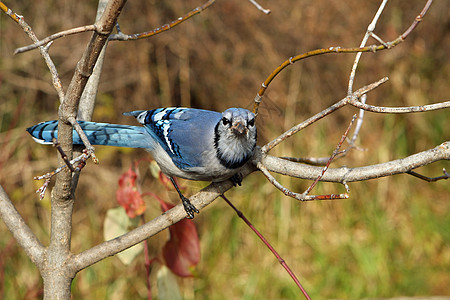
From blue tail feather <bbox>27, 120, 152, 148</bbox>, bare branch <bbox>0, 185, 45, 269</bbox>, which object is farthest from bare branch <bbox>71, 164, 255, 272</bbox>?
blue tail feather <bbox>27, 120, 152, 148</bbox>

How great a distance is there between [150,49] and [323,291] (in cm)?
271

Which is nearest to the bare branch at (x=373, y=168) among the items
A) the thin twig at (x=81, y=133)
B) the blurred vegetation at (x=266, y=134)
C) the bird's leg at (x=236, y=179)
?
the bird's leg at (x=236, y=179)

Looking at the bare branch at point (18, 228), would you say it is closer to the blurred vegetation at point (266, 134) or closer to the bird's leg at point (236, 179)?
the bird's leg at point (236, 179)

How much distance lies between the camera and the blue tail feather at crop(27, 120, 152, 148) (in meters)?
2.00

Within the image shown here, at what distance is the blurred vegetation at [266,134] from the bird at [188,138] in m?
2.08

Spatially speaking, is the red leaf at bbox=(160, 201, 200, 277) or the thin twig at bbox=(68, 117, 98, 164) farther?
the red leaf at bbox=(160, 201, 200, 277)

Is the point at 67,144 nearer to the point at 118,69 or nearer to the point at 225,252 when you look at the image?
the point at 225,252

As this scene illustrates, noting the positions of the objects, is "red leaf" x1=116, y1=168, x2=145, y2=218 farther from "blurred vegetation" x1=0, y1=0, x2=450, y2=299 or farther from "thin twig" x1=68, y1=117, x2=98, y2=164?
"blurred vegetation" x1=0, y1=0, x2=450, y2=299

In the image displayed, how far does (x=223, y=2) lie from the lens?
507 centimetres

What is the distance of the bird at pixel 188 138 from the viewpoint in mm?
1944

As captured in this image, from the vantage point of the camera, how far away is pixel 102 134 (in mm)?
2189

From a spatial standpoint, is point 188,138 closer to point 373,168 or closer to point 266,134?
point 373,168

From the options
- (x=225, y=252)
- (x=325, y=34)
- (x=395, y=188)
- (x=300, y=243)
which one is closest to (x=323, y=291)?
(x=300, y=243)

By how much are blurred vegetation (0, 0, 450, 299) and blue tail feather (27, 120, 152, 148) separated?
6.70ft
